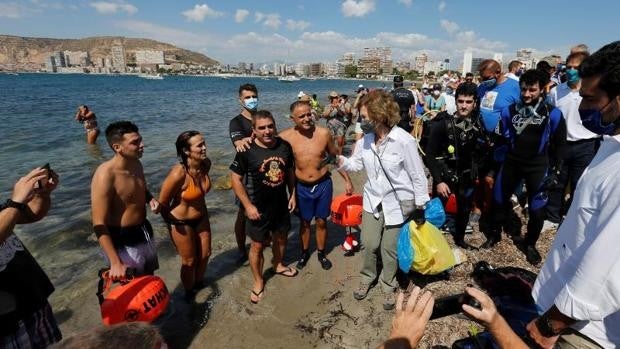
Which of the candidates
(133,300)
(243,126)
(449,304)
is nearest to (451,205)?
(243,126)

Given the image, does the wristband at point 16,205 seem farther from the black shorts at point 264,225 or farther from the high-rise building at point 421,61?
the high-rise building at point 421,61

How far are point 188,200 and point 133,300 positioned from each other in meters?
1.20

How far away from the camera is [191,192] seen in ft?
11.8

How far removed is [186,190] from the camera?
11.7 ft

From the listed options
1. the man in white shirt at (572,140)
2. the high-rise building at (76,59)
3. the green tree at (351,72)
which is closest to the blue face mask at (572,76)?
the man in white shirt at (572,140)

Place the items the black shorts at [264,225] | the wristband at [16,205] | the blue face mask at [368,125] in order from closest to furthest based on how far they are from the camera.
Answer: the wristband at [16,205]
the blue face mask at [368,125]
the black shorts at [264,225]

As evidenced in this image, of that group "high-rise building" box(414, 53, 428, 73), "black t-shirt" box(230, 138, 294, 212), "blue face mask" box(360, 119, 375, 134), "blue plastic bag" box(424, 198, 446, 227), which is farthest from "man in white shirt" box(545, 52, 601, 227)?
"high-rise building" box(414, 53, 428, 73)

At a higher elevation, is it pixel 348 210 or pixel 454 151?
pixel 454 151

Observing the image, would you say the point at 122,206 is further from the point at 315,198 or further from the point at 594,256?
the point at 594,256

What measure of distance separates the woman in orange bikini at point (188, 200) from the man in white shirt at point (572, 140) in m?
4.32

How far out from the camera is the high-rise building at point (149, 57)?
164000 mm

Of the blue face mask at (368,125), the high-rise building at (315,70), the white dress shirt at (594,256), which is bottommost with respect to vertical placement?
the white dress shirt at (594,256)

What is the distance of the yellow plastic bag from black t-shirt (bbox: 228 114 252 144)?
2.61 m

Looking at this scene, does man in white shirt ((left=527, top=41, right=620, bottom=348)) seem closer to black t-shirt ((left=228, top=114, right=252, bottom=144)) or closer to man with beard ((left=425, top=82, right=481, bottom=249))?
man with beard ((left=425, top=82, right=481, bottom=249))
